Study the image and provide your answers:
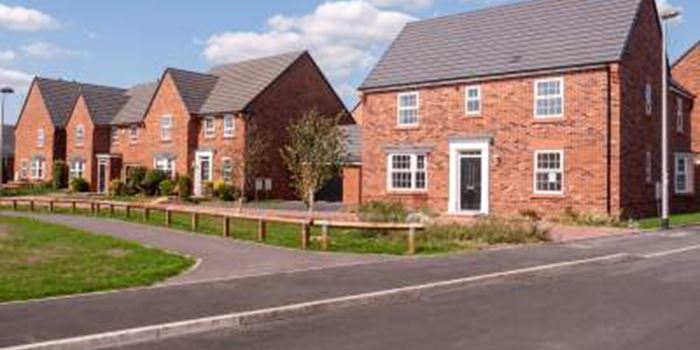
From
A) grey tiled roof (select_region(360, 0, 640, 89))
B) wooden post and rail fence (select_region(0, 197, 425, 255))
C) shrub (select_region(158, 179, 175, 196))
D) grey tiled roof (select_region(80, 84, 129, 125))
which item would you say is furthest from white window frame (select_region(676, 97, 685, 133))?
grey tiled roof (select_region(80, 84, 129, 125))

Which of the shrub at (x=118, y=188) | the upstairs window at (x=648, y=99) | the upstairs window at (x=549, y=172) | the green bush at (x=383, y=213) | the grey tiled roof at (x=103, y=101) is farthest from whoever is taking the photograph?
the grey tiled roof at (x=103, y=101)

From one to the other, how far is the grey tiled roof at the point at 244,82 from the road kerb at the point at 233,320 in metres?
34.5

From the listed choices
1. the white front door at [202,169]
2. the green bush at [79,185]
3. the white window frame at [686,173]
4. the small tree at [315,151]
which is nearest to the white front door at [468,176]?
the small tree at [315,151]

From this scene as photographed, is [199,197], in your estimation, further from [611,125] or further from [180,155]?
[611,125]

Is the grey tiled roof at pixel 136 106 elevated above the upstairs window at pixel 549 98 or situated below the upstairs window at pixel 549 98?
above

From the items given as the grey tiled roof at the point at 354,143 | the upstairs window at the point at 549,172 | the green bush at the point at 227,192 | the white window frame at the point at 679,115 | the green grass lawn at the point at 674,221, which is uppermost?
the white window frame at the point at 679,115

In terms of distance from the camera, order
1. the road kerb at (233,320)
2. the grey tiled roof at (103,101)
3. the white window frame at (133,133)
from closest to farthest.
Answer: the road kerb at (233,320)
the white window frame at (133,133)
the grey tiled roof at (103,101)

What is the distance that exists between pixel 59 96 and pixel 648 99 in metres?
48.0

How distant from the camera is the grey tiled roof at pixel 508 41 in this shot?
1213 inches

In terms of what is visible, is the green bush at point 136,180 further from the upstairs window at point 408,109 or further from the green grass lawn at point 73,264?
the green grass lawn at point 73,264

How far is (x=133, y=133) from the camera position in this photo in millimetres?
55938

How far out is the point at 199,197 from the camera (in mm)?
44625

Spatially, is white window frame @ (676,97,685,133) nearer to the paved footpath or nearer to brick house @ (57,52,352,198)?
brick house @ (57,52,352,198)

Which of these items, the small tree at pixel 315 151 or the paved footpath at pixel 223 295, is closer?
the paved footpath at pixel 223 295
